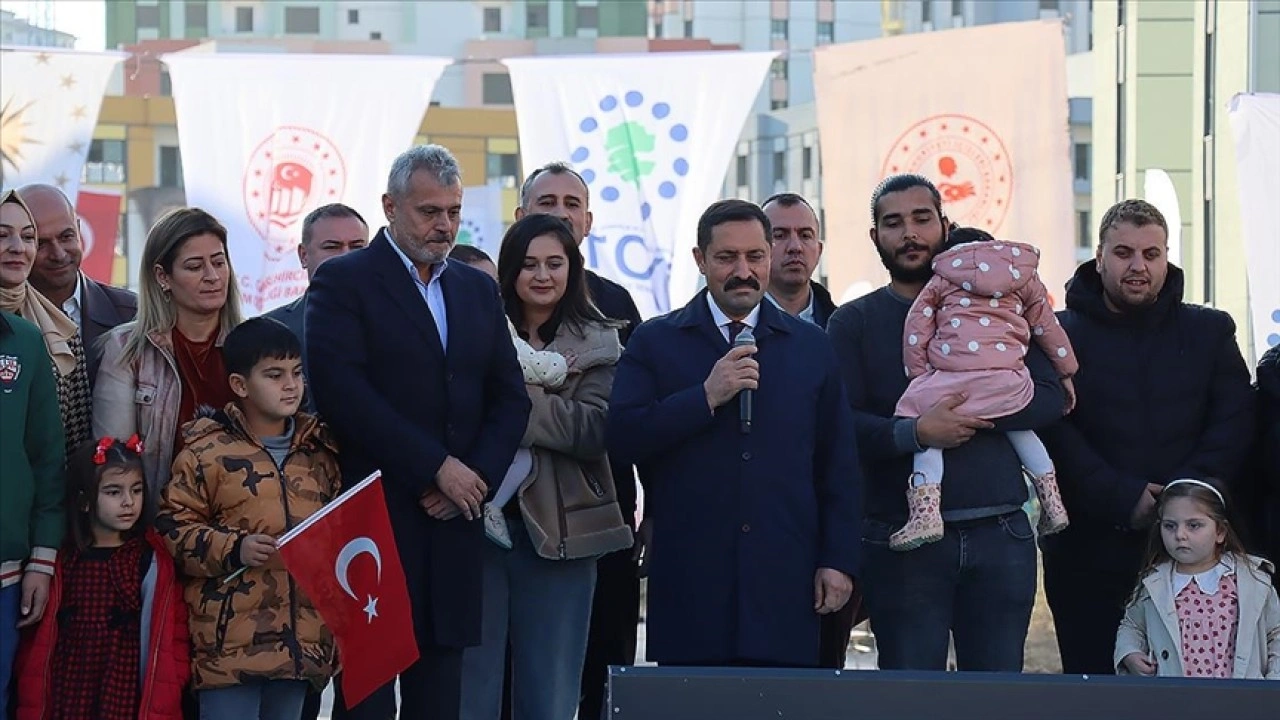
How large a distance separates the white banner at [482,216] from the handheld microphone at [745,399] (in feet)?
41.8

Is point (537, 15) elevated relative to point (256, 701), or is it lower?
elevated

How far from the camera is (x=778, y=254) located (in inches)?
234

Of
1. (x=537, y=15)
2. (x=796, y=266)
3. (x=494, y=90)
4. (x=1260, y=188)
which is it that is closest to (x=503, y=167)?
(x=494, y=90)

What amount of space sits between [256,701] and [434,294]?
44.4 inches

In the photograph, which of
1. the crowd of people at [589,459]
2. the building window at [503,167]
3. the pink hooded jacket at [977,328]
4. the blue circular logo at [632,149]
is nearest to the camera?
the crowd of people at [589,459]

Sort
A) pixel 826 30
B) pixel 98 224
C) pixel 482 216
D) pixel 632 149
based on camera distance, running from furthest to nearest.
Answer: pixel 826 30, pixel 482 216, pixel 98 224, pixel 632 149

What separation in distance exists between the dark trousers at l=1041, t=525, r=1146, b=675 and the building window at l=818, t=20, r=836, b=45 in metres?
81.8

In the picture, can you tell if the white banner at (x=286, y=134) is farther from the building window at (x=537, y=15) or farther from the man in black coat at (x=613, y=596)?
the building window at (x=537, y=15)

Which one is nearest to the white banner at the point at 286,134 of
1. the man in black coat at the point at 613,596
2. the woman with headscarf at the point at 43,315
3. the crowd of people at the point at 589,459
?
the man in black coat at the point at 613,596

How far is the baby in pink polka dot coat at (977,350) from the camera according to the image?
519cm

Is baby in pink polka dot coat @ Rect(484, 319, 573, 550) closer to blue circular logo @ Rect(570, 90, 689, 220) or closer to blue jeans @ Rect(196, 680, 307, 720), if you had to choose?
blue jeans @ Rect(196, 680, 307, 720)

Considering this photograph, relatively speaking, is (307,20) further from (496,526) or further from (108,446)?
(108,446)

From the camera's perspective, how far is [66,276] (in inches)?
214

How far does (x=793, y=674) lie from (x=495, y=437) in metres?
1.58
